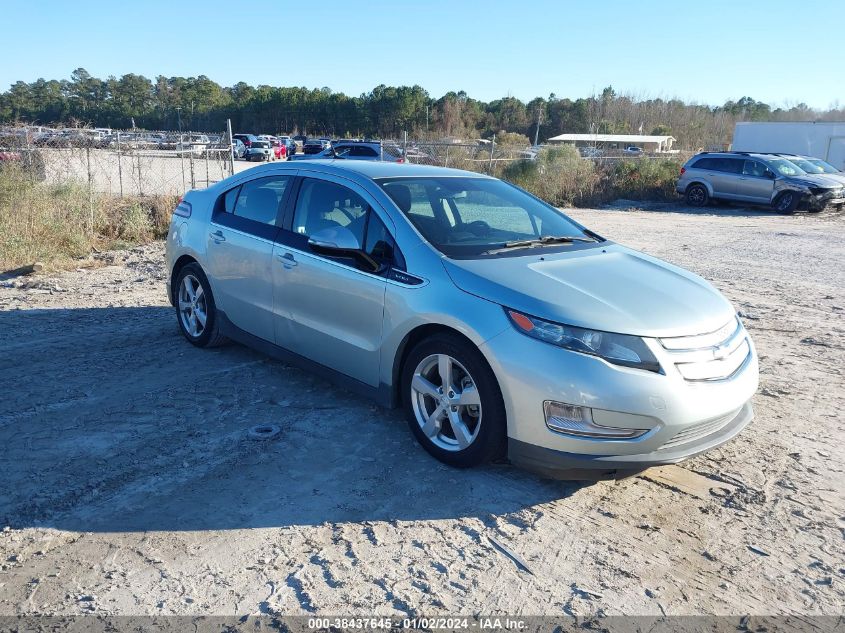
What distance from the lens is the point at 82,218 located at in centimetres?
1138

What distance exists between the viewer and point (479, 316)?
3.76m

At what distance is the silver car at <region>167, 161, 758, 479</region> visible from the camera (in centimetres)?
351

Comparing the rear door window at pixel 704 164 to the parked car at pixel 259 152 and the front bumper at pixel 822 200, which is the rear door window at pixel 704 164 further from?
the parked car at pixel 259 152

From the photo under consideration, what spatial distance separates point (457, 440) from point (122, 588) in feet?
6.07

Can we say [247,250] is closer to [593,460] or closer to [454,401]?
[454,401]

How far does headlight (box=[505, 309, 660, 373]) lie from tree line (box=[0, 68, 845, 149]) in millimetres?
75286

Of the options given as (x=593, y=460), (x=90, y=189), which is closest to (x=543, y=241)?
(x=593, y=460)

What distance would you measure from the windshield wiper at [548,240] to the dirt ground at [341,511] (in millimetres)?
1394

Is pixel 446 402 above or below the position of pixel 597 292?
below

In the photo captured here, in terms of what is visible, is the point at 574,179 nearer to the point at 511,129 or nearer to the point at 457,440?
the point at 457,440

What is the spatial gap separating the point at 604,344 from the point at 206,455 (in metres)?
2.38

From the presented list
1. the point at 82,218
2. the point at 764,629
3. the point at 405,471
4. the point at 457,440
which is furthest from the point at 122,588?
the point at 82,218

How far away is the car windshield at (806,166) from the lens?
22.6 metres

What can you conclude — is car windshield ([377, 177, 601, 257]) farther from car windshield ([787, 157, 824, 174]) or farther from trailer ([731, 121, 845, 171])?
trailer ([731, 121, 845, 171])
